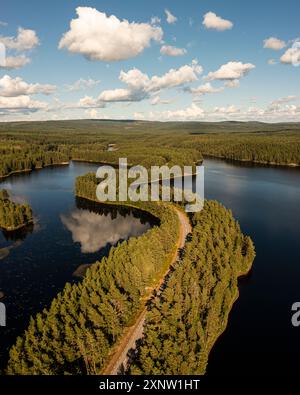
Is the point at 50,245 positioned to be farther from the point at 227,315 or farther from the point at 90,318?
the point at 227,315

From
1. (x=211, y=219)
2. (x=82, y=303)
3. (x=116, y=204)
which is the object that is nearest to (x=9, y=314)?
(x=82, y=303)

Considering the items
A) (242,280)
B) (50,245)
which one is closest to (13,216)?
(50,245)

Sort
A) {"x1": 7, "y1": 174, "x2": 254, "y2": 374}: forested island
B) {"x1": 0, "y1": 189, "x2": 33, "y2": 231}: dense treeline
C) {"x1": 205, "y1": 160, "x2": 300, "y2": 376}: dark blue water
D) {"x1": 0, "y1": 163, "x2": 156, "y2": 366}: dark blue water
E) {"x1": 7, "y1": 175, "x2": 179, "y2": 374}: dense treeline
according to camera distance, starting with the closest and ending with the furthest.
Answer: {"x1": 7, "y1": 175, "x2": 179, "y2": 374}: dense treeline
{"x1": 7, "y1": 174, "x2": 254, "y2": 374}: forested island
{"x1": 205, "y1": 160, "x2": 300, "y2": 376}: dark blue water
{"x1": 0, "y1": 163, "x2": 156, "y2": 366}: dark blue water
{"x1": 0, "y1": 189, "x2": 33, "y2": 231}: dense treeline

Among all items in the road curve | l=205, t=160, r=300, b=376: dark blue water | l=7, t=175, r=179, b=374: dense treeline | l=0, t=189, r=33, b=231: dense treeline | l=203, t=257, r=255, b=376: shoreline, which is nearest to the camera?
l=7, t=175, r=179, b=374: dense treeline

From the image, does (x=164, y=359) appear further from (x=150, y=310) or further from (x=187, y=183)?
(x=187, y=183)

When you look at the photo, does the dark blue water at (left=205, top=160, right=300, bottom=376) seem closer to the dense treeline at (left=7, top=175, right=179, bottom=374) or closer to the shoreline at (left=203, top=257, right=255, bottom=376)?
the shoreline at (left=203, top=257, right=255, bottom=376)

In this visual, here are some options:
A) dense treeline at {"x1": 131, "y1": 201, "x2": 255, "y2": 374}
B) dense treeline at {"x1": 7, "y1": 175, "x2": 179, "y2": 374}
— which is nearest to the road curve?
dense treeline at {"x1": 7, "y1": 175, "x2": 179, "y2": 374}

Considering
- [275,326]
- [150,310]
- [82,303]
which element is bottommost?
[275,326]
